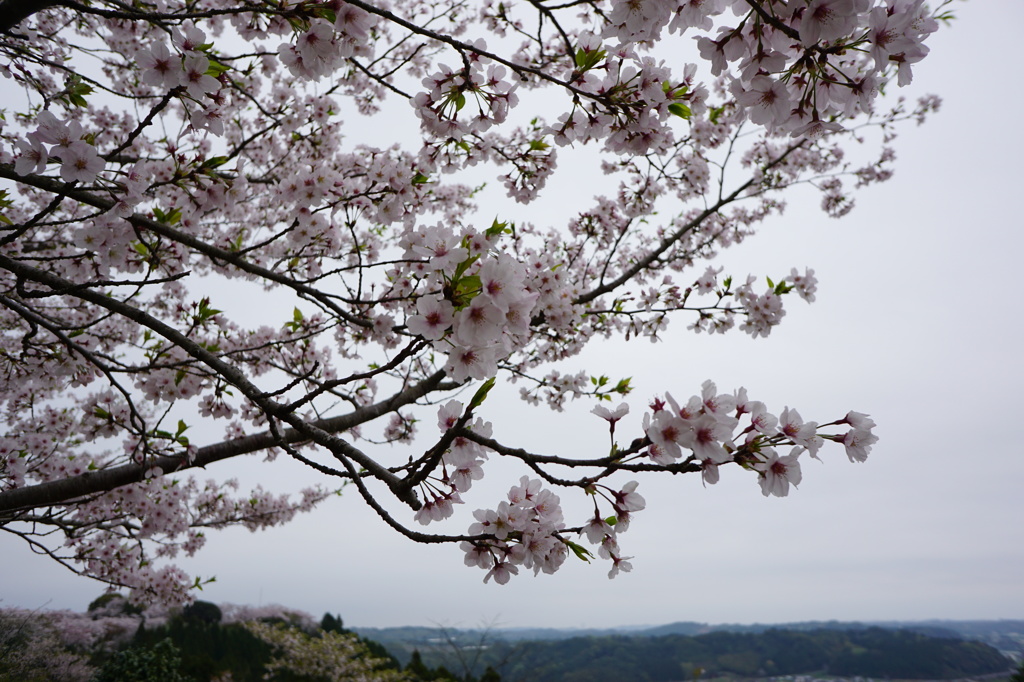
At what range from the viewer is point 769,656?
49.6 m

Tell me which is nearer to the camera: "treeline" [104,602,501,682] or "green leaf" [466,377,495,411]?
"green leaf" [466,377,495,411]

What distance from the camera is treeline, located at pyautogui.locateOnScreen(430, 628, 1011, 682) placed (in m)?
40.9

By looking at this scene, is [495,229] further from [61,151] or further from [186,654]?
[186,654]

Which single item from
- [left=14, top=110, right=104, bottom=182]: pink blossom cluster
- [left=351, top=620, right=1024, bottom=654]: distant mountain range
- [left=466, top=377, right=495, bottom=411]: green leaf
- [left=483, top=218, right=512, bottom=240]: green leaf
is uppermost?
[left=14, top=110, right=104, bottom=182]: pink blossom cluster

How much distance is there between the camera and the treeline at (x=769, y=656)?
40.9 meters

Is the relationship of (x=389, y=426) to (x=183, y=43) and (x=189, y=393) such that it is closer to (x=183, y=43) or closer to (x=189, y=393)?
(x=189, y=393)

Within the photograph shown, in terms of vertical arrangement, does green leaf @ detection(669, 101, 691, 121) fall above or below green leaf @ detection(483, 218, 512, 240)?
above

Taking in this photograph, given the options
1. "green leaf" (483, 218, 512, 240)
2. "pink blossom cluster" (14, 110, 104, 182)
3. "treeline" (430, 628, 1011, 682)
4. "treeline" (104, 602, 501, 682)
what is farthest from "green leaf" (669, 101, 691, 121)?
"treeline" (430, 628, 1011, 682)

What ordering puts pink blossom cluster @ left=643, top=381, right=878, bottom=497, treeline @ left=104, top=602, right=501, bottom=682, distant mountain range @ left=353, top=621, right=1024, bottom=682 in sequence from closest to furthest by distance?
1. pink blossom cluster @ left=643, top=381, right=878, bottom=497
2. treeline @ left=104, top=602, right=501, bottom=682
3. distant mountain range @ left=353, top=621, right=1024, bottom=682

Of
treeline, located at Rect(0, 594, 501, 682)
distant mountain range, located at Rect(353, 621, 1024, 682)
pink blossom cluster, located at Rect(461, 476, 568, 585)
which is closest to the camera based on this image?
pink blossom cluster, located at Rect(461, 476, 568, 585)

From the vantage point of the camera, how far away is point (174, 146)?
8.80 feet

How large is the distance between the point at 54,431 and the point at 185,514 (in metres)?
1.73

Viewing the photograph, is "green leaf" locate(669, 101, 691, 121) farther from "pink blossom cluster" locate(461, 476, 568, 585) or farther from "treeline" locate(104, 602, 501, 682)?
"treeline" locate(104, 602, 501, 682)

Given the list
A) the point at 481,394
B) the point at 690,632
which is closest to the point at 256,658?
the point at 481,394
